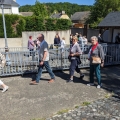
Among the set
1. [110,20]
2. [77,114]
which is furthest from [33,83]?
[110,20]

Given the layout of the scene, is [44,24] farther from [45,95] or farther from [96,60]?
[45,95]

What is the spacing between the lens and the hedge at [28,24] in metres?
15.6

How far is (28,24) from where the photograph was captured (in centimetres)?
1653

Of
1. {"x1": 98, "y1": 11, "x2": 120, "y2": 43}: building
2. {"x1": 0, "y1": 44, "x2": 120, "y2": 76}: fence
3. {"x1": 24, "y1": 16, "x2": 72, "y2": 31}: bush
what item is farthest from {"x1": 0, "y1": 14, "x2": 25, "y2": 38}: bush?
{"x1": 98, "y1": 11, "x2": 120, "y2": 43}: building

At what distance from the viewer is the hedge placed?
15.6 m

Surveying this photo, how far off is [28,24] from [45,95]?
1263 centimetres

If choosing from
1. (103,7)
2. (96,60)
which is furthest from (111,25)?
(96,60)

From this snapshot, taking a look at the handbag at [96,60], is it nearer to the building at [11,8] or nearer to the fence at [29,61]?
the fence at [29,61]

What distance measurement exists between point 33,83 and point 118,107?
9.91 ft

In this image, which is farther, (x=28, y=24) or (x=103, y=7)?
(x=103, y=7)

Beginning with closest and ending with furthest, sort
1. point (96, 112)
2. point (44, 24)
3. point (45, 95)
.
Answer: point (96, 112) < point (45, 95) < point (44, 24)

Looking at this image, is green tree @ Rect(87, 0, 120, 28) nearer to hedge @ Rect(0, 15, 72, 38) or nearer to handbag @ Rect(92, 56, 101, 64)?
hedge @ Rect(0, 15, 72, 38)

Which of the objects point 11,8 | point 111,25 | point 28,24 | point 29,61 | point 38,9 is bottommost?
point 29,61

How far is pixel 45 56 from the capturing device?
5.56m
